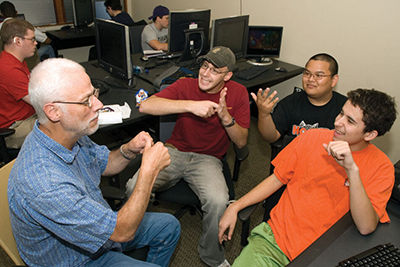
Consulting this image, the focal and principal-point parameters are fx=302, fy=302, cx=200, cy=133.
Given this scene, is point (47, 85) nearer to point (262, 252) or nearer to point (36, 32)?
point (262, 252)

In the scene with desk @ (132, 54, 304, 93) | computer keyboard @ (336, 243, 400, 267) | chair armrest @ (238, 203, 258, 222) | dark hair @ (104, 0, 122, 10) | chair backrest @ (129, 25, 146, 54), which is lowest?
chair armrest @ (238, 203, 258, 222)

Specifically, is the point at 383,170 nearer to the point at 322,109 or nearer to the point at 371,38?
the point at 322,109

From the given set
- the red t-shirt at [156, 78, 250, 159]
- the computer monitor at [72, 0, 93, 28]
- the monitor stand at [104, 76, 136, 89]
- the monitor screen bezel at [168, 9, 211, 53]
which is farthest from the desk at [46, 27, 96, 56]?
the red t-shirt at [156, 78, 250, 159]

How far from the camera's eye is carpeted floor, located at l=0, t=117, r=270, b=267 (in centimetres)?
207

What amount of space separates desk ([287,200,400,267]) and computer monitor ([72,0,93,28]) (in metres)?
4.89

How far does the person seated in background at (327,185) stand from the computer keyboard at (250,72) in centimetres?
159

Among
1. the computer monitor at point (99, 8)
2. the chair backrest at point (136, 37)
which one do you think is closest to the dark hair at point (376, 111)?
the chair backrest at point (136, 37)

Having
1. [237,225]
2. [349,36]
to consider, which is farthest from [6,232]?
[349,36]

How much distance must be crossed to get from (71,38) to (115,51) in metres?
2.49

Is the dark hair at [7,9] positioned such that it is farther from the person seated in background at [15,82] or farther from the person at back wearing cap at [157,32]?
the person seated in background at [15,82]

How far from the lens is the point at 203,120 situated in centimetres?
212

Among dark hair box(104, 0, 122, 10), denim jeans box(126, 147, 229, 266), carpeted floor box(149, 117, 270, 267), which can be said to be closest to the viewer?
denim jeans box(126, 147, 229, 266)

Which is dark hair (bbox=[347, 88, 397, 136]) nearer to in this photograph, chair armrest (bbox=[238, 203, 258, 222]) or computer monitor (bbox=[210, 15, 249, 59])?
chair armrest (bbox=[238, 203, 258, 222])

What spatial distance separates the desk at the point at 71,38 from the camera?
4655 mm
